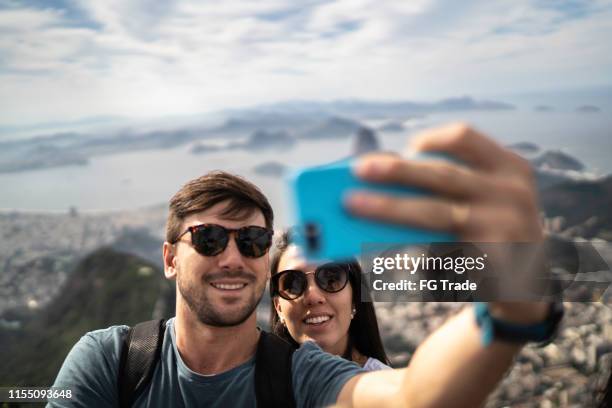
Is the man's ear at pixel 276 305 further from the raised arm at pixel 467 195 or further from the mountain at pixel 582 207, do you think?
the mountain at pixel 582 207

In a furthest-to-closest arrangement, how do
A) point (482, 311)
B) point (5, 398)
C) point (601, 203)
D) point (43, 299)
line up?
1. point (601, 203)
2. point (43, 299)
3. point (5, 398)
4. point (482, 311)

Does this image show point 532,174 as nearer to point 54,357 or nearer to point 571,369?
point 54,357

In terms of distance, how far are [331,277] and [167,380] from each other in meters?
1.62

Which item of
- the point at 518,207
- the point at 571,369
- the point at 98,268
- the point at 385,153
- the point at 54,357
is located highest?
the point at 385,153

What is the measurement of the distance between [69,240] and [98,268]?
32750mm

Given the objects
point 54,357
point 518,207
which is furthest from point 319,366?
point 54,357

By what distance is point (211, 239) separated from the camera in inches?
140

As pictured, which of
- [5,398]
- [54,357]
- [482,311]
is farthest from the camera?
[54,357]

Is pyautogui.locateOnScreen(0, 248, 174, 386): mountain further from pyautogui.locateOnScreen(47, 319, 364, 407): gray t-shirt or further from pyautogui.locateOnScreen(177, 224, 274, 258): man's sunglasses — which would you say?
pyautogui.locateOnScreen(177, 224, 274, 258): man's sunglasses

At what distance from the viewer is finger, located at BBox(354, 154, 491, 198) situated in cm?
144

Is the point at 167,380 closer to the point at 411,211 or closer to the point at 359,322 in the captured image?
the point at 359,322

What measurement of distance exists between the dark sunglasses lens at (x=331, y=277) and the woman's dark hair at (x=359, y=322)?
0.13m

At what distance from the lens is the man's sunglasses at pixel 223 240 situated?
353 cm

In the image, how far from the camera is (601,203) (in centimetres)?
5597
